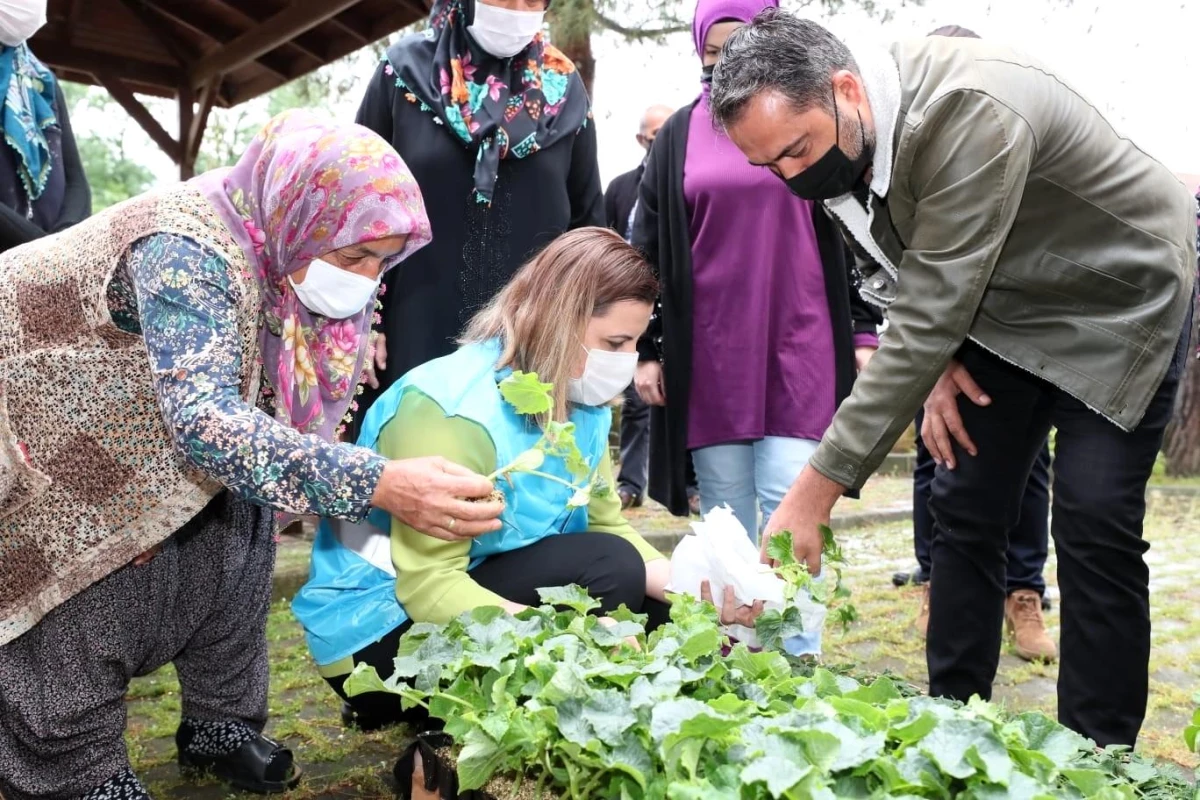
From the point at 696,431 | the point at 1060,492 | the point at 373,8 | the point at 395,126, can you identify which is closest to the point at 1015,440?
the point at 1060,492

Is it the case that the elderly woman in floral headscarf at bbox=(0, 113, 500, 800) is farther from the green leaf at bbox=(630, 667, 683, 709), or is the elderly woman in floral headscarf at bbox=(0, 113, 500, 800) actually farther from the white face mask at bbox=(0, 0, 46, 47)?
the white face mask at bbox=(0, 0, 46, 47)

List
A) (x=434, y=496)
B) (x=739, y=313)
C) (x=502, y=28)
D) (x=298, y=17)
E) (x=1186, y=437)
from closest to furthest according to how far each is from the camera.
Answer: (x=434, y=496)
(x=502, y=28)
(x=739, y=313)
(x=298, y=17)
(x=1186, y=437)

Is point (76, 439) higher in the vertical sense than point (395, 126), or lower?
lower

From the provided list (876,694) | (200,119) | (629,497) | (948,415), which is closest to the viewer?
(876,694)

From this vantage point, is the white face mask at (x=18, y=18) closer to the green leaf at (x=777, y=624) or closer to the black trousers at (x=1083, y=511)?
the green leaf at (x=777, y=624)

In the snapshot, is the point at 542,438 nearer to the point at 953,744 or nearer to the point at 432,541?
the point at 432,541

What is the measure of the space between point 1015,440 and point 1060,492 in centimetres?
20

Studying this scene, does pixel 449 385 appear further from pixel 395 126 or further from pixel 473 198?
pixel 395 126

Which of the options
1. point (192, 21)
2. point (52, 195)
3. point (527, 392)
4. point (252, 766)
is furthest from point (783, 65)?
point (192, 21)

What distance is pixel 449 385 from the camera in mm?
2279

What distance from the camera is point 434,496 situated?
6.05 ft

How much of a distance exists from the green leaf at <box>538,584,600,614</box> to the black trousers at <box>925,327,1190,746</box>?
0.94 m

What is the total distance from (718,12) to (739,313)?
81 cm

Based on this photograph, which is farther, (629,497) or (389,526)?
(629,497)
